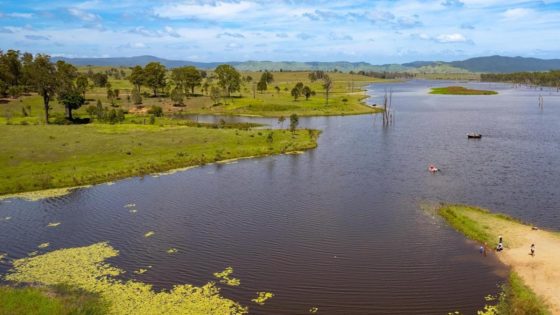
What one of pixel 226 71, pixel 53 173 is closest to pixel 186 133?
pixel 53 173

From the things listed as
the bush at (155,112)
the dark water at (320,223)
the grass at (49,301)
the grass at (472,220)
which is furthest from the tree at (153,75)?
the grass at (49,301)

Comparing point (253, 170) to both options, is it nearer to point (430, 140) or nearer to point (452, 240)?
point (452, 240)

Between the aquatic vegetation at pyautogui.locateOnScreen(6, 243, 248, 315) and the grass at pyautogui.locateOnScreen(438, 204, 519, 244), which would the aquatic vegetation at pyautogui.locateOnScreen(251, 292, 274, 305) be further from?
the grass at pyautogui.locateOnScreen(438, 204, 519, 244)

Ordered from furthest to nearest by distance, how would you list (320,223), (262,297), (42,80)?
1. (42,80)
2. (320,223)
3. (262,297)

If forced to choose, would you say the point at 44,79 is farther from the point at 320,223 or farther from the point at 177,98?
the point at 320,223

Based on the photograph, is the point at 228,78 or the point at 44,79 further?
the point at 228,78

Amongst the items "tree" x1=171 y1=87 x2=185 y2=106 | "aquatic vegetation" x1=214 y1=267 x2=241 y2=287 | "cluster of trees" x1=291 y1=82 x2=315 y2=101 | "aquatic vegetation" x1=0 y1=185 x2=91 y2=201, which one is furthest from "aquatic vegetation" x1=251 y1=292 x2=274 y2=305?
"cluster of trees" x1=291 y1=82 x2=315 y2=101

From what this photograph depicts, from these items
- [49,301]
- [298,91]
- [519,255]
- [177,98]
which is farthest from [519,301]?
[298,91]
